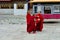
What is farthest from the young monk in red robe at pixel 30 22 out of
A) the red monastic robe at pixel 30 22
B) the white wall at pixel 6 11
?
the white wall at pixel 6 11

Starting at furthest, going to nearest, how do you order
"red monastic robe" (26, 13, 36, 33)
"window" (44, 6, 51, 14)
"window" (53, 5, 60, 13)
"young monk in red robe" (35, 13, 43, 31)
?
"window" (53, 5, 60, 13) < "window" (44, 6, 51, 14) < "young monk in red robe" (35, 13, 43, 31) < "red monastic robe" (26, 13, 36, 33)

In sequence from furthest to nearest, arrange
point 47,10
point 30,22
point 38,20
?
1. point 47,10
2. point 38,20
3. point 30,22

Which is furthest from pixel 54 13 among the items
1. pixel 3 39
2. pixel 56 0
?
pixel 3 39

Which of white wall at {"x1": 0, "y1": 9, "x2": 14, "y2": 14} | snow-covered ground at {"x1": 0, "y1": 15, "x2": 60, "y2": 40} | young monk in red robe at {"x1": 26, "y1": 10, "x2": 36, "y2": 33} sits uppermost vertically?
young monk in red robe at {"x1": 26, "y1": 10, "x2": 36, "y2": 33}

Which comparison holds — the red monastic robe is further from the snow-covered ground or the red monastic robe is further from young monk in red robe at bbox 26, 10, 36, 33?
the snow-covered ground

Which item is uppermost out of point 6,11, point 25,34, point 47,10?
point 47,10

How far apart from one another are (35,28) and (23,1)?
34.9 metres

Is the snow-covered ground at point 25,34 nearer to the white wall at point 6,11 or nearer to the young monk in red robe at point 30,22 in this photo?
the young monk in red robe at point 30,22

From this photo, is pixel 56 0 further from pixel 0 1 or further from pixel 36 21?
pixel 0 1

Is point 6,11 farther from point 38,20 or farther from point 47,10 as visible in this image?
point 38,20

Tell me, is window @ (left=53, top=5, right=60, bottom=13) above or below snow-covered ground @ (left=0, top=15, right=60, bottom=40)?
above

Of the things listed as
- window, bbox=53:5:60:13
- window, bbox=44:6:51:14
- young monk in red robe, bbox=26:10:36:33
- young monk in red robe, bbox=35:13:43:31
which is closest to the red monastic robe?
young monk in red robe, bbox=26:10:36:33

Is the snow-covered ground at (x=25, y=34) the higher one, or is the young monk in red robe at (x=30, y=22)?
the young monk in red robe at (x=30, y=22)

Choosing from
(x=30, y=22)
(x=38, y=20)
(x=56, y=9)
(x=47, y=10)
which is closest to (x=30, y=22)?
(x=30, y=22)
